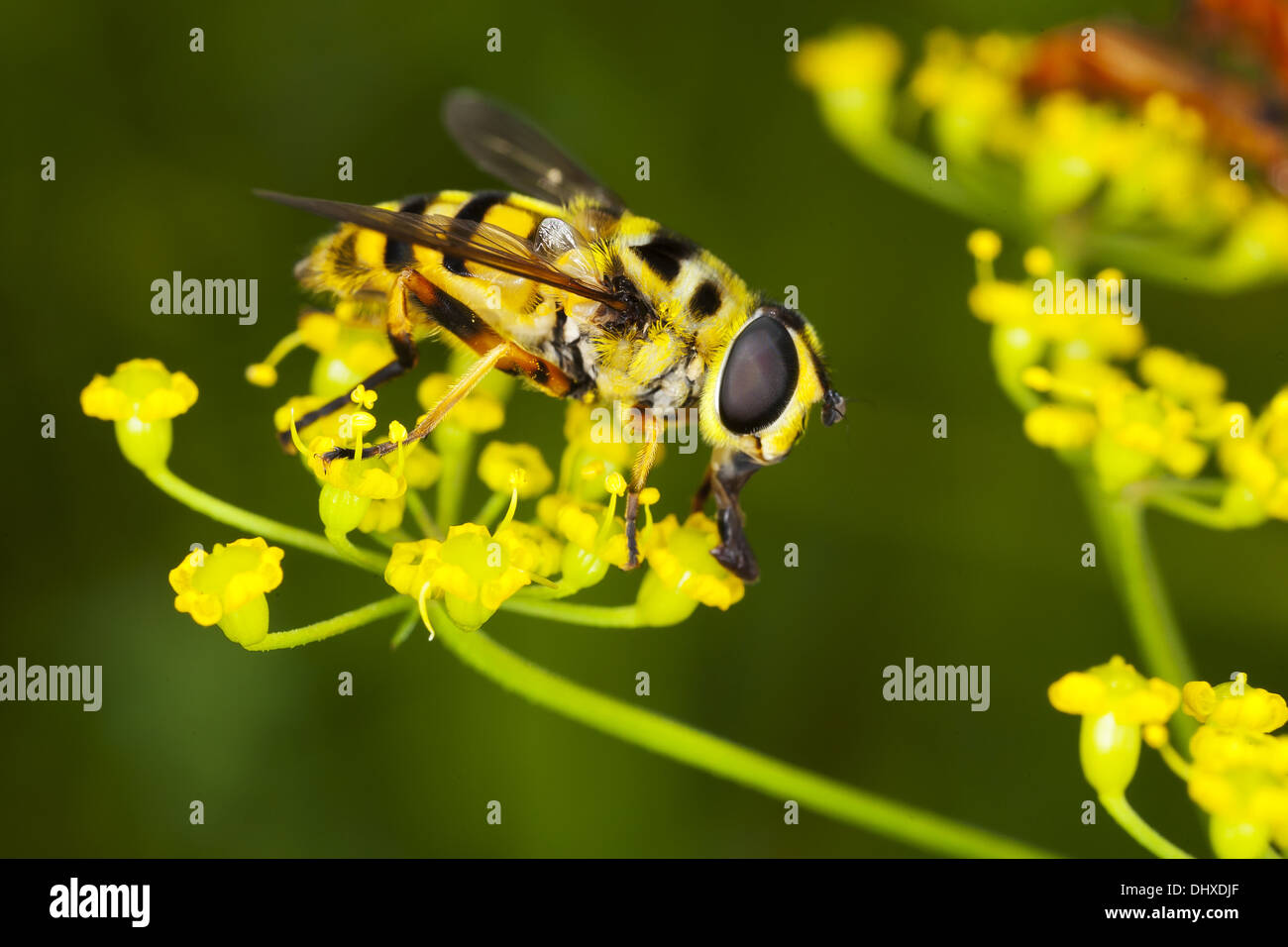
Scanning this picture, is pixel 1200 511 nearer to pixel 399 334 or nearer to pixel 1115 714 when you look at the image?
pixel 1115 714

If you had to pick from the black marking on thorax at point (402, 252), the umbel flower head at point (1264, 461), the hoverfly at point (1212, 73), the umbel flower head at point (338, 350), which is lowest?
the umbel flower head at point (1264, 461)

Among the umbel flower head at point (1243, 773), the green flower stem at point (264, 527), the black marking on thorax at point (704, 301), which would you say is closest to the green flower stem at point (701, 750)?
the green flower stem at point (264, 527)

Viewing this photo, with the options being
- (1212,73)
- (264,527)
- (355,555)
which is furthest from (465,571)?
(1212,73)

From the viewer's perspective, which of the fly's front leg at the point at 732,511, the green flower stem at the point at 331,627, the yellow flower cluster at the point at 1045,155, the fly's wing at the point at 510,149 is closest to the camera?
the green flower stem at the point at 331,627

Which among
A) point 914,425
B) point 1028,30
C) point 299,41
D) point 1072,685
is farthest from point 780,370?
point 1028,30

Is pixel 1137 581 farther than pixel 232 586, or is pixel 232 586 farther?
pixel 1137 581

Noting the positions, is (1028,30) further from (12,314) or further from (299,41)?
(12,314)

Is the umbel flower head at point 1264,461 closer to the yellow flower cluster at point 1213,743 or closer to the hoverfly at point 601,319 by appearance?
the yellow flower cluster at point 1213,743
